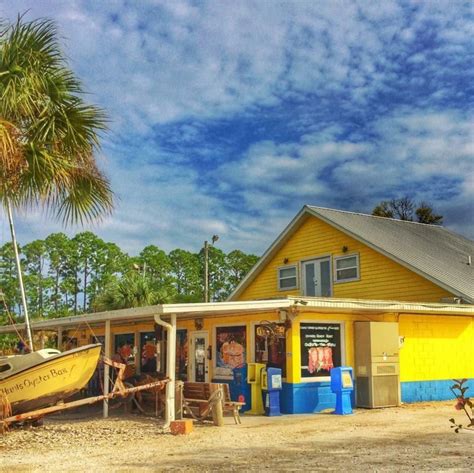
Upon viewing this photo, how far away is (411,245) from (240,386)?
1013 centimetres

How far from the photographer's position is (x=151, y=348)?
18.7 m

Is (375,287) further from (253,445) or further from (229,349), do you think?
(253,445)

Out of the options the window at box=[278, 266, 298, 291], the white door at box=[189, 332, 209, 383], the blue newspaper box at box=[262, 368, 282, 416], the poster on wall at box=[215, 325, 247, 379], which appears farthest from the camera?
the window at box=[278, 266, 298, 291]

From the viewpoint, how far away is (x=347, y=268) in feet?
73.5

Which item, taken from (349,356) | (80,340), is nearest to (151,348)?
(80,340)

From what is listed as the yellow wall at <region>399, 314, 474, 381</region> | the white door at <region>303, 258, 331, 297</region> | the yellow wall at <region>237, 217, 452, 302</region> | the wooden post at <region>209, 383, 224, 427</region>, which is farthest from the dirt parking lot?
the white door at <region>303, 258, 331, 297</region>

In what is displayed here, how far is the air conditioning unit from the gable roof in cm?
376

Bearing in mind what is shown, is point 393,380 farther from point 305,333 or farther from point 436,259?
point 436,259

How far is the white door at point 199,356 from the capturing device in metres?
16.6

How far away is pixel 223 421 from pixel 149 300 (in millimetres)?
19845

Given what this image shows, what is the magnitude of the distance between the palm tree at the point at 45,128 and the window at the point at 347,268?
44.8 ft

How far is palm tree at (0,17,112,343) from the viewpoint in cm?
878

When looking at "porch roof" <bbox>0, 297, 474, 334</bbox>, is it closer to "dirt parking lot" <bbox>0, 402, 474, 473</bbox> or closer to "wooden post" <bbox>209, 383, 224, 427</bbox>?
"wooden post" <bbox>209, 383, 224, 427</bbox>

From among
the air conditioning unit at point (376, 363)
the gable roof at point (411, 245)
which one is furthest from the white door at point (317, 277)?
the air conditioning unit at point (376, 363)
